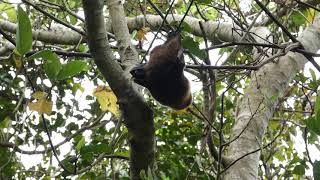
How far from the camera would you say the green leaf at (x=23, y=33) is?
137cm

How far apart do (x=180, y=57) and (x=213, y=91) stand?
0.28 meters

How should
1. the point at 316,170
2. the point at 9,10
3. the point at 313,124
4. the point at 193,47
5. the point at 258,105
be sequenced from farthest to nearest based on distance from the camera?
the point at 9,10, the point at 258,105, the point at 193,47, the point at 313,124, the point at 316,170

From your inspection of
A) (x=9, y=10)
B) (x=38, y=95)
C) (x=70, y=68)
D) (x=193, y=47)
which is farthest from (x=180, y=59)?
(x=9, y=10)

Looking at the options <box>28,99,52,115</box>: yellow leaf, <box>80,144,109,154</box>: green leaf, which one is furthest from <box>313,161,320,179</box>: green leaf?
<box>28,99,52,115</box>: yellow leaf

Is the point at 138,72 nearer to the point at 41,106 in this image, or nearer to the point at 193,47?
the point at 193,47

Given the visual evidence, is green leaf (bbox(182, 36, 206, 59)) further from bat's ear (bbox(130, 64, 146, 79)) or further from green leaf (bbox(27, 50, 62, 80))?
green leaf (bbox(27, 50, 62, 80))

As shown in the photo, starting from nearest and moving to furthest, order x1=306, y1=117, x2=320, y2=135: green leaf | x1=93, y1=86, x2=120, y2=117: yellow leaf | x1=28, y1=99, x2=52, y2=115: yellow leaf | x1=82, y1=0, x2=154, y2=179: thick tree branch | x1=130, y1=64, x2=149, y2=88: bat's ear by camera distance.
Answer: x1=306, y1=117, x2=320, y2=135: green leaf, x1=82, y1=0, x2=154, y2=179: thick tree branch, x1=130, y1=64, x2=149, y2=88: bat's ear, x1=28, y1=99, x2=52, y2=115: yellow leaf, x1=93, y1=86, x2=120, y2=117: yellow leaf

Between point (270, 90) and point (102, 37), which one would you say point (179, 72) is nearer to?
point (102, 37)

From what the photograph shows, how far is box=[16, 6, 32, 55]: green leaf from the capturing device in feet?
4.49

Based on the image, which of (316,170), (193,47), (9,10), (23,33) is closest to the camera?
(316,170)

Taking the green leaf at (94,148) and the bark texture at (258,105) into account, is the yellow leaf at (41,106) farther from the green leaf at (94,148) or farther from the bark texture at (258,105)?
the bark texture at (258,105)

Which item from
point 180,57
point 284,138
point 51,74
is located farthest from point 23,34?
point 284,138

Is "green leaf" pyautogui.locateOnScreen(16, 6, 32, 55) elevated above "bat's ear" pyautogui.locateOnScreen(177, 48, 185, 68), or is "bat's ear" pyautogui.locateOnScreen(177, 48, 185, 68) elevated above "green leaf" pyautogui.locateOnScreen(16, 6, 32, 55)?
"bat's ear" pyautogui.locateOnScreen(177, 48, 185, 68)

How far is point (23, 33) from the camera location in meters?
1.41
